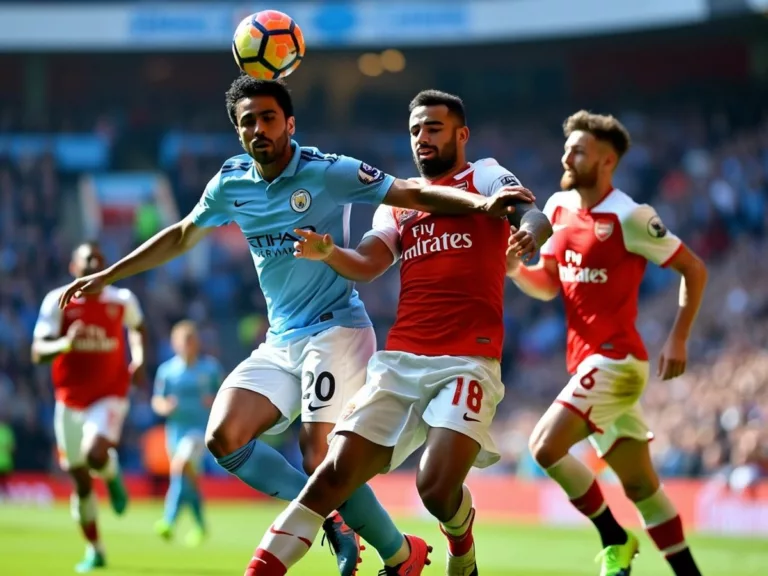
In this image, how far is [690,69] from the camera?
3312cm

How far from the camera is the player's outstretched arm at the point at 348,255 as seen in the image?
6.68 m

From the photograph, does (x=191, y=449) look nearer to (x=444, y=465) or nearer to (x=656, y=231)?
(x=656, y=231)

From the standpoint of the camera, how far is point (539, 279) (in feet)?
28.8

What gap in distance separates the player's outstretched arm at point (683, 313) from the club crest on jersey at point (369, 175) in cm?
223

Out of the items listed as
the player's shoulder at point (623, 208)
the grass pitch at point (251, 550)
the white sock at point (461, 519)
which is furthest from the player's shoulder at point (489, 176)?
the grass pitch at point (251, 550)

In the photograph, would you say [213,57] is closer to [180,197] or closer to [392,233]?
[180,197]

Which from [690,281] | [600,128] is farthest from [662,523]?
[600,128]

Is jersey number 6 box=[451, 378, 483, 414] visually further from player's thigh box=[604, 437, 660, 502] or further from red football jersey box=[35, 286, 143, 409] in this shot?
red football jersey box=[35, 286, 143, 409]

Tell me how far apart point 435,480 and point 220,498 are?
19.2m

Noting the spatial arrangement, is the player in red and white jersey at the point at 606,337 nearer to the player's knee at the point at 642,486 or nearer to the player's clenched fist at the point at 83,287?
the player's knee at the point at 642,486

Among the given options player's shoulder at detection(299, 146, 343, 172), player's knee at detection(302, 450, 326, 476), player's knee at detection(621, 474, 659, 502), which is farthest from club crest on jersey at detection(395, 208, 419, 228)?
player's knee at detection(621, 474, 659, 502)

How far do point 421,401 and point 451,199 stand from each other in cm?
107

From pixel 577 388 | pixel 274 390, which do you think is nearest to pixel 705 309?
pixel 577 388

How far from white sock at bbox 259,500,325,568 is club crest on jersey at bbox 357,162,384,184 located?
5.82 ft
